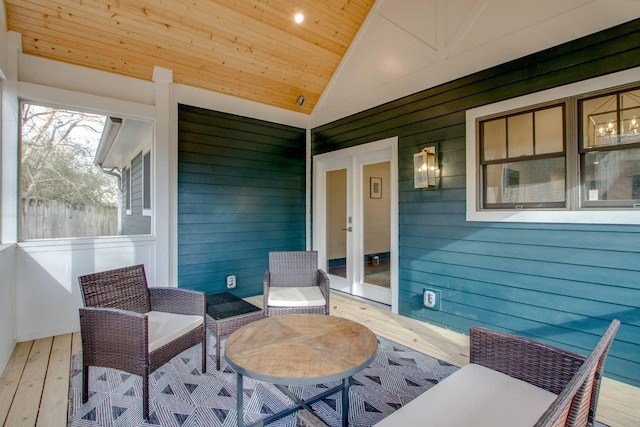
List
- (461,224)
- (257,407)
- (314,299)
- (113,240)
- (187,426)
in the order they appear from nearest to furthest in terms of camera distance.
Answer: (187,426) < (257,407) < (314,299) < (461,224) < (113,240)

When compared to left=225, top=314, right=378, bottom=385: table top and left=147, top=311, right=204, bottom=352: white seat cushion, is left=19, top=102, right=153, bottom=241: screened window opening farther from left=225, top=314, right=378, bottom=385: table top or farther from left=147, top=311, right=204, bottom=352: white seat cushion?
left=225, top=314, right=378, bottom=385: table top

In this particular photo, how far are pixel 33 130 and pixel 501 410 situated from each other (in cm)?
453

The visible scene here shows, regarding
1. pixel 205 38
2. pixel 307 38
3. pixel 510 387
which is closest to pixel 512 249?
pixel 510 387

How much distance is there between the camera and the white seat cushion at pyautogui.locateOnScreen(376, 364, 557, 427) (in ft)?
4.35

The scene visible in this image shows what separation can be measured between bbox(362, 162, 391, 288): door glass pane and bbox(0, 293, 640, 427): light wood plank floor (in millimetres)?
711

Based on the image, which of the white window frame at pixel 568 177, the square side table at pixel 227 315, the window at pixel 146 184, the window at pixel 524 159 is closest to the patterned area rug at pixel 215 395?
the square side table at pixel 227 315

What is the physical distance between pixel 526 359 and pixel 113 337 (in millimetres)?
2501

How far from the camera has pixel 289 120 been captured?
208 inches

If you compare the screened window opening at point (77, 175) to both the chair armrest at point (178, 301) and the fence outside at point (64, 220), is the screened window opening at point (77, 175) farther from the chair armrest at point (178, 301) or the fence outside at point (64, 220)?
the chair armrest at point (178, 301)

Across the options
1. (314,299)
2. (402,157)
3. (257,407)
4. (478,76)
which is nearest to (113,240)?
(314,299)

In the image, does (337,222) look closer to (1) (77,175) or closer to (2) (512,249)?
(2) (512,249)

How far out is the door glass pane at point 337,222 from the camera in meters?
5.04

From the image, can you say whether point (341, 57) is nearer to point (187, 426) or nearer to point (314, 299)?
point (314, 299)

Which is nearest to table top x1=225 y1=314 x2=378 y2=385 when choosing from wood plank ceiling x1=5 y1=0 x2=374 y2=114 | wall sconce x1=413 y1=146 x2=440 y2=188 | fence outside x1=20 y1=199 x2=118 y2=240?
wall sconce x1=413 y1=146 x2=440 y2=188
